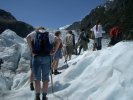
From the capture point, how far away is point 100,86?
36.8 feet

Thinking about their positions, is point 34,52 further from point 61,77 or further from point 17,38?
point 17,38

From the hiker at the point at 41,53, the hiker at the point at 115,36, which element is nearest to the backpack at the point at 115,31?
the hiker at the point at 115,36

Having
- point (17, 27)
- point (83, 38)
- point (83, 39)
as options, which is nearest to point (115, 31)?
point (83, 38)

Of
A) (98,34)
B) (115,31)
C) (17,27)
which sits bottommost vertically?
(17,27)

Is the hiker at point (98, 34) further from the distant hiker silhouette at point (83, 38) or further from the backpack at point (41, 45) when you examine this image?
the backpack at point (41, 45)

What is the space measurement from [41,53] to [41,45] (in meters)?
0.21

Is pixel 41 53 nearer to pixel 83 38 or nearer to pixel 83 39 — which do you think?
pixel 83 38

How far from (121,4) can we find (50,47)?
4507 inches

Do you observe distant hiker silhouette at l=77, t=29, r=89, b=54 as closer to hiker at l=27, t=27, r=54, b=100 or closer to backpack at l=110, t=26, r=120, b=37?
backpack at l=110, t=26, r=120, b=37

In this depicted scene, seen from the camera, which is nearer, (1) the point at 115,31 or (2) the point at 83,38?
(1) the point at 115,31

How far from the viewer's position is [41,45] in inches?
417

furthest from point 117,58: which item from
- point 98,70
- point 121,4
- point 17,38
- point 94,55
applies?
point 121,4

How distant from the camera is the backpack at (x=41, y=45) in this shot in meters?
10.6

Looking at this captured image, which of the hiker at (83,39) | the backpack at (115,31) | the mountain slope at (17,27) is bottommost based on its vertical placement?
the mountain slope at (17,27)
